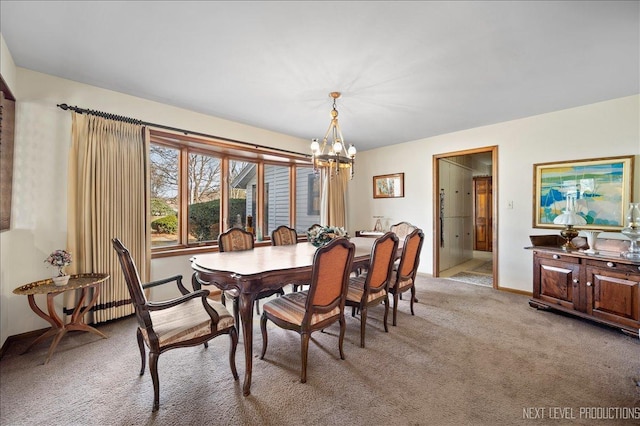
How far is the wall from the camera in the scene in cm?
239

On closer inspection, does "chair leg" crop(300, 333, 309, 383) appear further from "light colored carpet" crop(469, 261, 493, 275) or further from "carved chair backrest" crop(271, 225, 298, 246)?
"light colored carpet" crop(469, 261, 493, 275)

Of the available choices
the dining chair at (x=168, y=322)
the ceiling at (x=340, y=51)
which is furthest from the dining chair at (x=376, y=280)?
the ceiling at (x=340, y=51)

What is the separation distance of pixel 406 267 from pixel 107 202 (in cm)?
333

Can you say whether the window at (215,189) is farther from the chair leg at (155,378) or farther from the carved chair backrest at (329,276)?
the carved chair backrest at (329,276)

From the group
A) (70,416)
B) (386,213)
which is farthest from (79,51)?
(386,213)

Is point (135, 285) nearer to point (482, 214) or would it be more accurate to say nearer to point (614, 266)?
point (614, 266)

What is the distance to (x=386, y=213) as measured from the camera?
5.37 meters

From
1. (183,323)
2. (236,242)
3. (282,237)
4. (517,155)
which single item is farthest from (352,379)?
(517,155)

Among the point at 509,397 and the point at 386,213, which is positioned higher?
the point at 386,213

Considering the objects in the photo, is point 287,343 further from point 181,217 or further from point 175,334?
point 181,217

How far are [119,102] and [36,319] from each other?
240 centimetres

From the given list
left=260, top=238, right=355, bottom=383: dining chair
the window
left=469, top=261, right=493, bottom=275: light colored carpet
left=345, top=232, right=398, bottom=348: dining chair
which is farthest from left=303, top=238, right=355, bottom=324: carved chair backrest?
left=469, top=261, right=493, bottom=275: light colored carpet

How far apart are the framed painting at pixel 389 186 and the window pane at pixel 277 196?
6.31 ft

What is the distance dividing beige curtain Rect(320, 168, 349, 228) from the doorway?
5.92 feet
